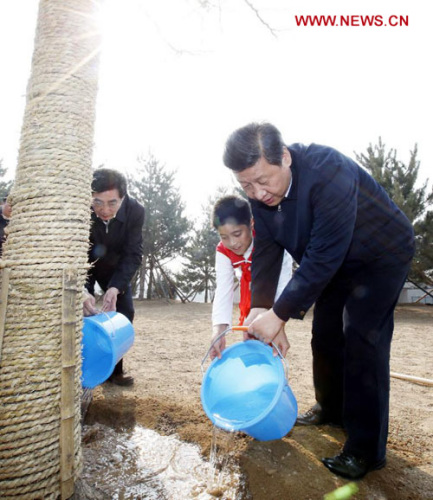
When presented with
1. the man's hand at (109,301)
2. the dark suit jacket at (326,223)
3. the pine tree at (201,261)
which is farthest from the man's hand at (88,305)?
the pine tree at (201,261)

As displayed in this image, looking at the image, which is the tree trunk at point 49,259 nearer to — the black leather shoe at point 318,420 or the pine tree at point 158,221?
the black leather shoe at point 318,420

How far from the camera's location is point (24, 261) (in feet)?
4.23

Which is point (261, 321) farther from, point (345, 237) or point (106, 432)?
point (106, 432)

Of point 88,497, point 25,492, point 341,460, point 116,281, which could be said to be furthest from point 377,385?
point 116,281

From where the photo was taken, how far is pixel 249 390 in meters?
1.62

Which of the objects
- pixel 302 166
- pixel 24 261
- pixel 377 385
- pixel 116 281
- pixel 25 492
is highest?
pixel 302 166

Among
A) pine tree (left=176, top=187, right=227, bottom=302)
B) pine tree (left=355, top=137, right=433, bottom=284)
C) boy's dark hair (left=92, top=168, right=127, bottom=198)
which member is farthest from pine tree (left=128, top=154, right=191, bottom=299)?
boy's dark hair (left=92, top=168, right=127, bottom=198)

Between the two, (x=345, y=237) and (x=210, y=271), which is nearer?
(x=345, y=237)

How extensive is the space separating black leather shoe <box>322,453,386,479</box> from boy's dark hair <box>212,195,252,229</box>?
143cm

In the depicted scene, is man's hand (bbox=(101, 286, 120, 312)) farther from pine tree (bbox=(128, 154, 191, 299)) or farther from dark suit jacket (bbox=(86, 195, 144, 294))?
pine tree (bbox=(128, 154, 191, 299))

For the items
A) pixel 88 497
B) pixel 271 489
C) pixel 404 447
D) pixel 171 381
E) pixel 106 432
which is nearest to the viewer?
pixel 88 497

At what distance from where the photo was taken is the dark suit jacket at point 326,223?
1.39 meters

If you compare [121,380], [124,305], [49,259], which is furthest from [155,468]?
[124,305]

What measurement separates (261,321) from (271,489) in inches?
28.6
